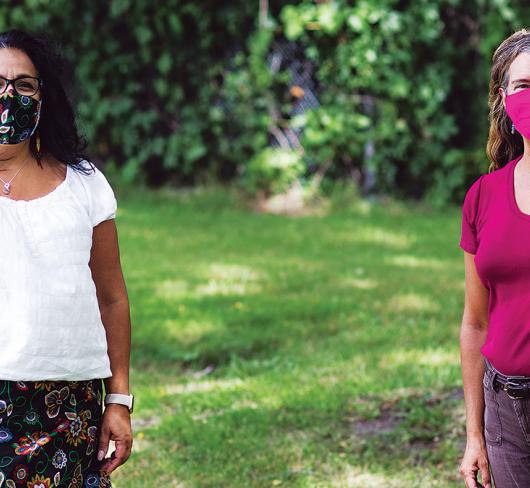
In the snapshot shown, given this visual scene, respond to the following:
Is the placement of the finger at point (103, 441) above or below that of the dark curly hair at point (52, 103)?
below

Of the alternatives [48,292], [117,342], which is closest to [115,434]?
[117,342]

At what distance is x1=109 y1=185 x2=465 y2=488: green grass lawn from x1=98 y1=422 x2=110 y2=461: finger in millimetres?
1589

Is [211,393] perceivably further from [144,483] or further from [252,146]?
[252,146]

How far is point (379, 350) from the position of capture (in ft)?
17.3

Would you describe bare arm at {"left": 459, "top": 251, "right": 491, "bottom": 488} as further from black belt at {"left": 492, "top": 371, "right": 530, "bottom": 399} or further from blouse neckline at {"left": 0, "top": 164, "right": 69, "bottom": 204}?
blouse neckline at {"left": 0, "top": 164, "right": 69, "bottom": 204}

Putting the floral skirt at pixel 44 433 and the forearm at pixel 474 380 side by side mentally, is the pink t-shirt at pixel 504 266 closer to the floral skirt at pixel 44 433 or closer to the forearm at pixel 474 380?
the forearm at pixel 474 380

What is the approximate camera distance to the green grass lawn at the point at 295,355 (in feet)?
13.1

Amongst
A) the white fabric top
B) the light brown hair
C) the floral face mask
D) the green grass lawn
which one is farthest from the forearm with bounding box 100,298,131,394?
the green grass lawn

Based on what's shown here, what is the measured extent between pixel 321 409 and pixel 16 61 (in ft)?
8.69

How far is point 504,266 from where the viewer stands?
6.81ft

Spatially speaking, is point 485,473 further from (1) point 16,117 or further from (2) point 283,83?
(2) point 283,83

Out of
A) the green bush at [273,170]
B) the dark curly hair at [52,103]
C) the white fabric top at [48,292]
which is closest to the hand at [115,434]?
the white fabric top at [48,292]

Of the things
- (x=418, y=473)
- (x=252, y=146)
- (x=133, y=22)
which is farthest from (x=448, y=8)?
(x=418, y=473)

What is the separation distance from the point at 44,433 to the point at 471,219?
3.57 ft
